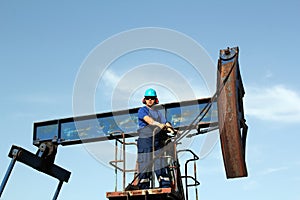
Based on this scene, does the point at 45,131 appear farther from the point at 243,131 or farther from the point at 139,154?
the point at 243,131

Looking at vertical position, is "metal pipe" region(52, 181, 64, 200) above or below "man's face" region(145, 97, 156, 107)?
below

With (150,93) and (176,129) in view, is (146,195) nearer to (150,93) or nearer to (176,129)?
(150,93)

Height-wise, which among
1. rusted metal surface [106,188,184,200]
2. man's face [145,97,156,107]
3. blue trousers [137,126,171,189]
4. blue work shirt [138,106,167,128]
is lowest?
rusted metal surface [106,188,184,200]

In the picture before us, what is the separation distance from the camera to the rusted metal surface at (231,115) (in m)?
7.89

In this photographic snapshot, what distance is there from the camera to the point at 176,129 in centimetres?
1079

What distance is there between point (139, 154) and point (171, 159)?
64 cm

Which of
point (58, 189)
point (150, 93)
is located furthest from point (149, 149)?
point (58, 189)

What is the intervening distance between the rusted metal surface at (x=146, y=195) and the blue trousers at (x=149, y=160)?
21.1 inches

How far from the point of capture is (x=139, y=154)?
889cm

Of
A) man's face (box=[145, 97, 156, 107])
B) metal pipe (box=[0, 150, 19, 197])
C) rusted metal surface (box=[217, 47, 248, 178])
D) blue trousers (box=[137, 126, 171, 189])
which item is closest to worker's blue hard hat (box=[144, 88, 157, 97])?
man's face (box=[145, 97, 156, 107])

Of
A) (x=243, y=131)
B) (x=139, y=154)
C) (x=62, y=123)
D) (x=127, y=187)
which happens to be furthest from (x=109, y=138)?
(x=243, y=131)

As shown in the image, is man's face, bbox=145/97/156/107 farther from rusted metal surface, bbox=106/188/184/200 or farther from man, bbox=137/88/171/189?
rusted metal surface, bbox=106/188/184/200

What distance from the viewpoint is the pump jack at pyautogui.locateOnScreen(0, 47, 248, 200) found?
7.94 metres

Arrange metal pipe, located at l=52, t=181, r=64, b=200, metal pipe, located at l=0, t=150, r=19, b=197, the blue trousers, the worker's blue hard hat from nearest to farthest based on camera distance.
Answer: the blue trousers < the worker's blue hard hat < metal pipe, located at l=0, t=150, r=19, b=197 < metal pipe, located at l=52, t=181, r=64, b=200
